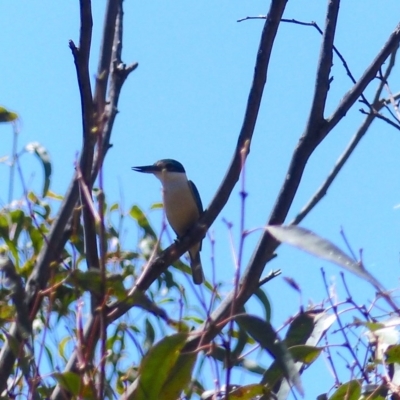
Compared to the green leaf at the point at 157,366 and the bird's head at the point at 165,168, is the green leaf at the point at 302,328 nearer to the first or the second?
the green leaf at the point at 157,366

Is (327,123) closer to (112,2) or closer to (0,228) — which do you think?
(112,2)

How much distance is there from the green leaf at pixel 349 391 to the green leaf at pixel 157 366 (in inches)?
11.9

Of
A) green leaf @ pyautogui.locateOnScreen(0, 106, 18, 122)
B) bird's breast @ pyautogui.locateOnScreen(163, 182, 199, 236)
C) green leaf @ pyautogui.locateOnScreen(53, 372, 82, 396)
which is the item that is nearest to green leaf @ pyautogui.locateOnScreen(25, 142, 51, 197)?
green leaf @ pyautogui.locateOnScreen(0, 106, 18, 122)

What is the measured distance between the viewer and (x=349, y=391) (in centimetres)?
139

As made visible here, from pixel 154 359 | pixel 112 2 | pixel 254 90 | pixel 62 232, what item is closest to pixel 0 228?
pixel 62 232

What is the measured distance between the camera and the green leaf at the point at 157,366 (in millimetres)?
1253

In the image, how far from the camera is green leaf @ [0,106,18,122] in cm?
202

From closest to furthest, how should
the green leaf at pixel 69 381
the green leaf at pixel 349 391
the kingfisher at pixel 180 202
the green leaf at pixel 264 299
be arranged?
the green leaf at pixel 69 381 < the green leaf at pixel 349 391 < the green leaf at pixel 264 299 < the kingfisher at pixel 180 202

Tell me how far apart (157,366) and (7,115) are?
973 mm

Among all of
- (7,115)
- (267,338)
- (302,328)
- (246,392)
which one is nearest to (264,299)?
(302,328)

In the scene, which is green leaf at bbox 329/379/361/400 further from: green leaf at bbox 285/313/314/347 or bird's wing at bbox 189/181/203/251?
bird's wing at bbox 189/181/203/251

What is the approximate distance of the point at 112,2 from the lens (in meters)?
2.03

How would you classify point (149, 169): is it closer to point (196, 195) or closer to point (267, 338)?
point (196, 195)

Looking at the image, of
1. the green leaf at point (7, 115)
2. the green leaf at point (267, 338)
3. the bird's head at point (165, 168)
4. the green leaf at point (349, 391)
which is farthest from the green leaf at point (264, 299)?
the bird's head at point (165, 168)
